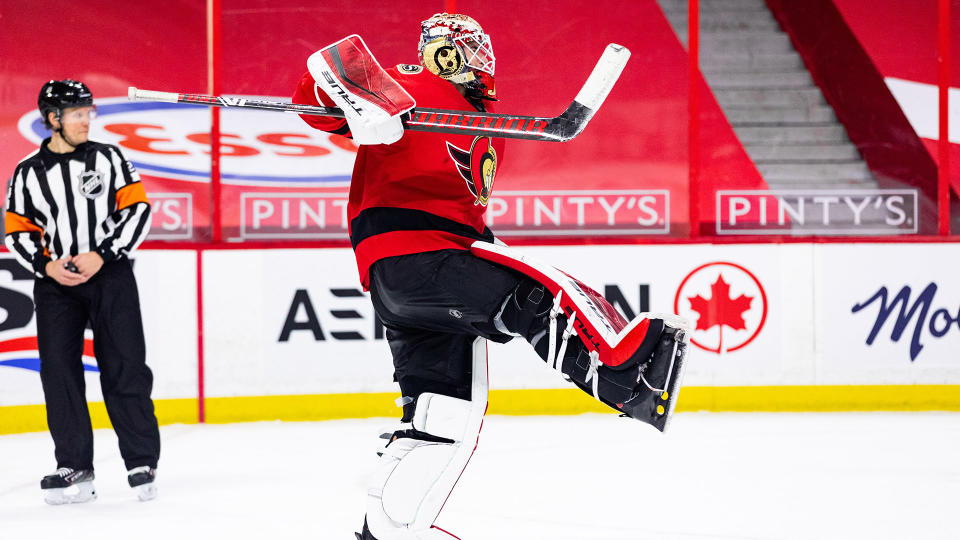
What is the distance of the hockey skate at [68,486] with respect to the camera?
2.99 meters

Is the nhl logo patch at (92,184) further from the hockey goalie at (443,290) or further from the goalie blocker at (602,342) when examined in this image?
the goalie blocker at (602,342)

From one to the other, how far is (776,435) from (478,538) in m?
1.82

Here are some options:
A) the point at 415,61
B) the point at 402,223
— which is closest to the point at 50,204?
the point at 402,223

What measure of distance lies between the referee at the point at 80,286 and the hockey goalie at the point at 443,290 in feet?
4.07

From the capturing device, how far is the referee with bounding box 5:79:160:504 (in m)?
3.03

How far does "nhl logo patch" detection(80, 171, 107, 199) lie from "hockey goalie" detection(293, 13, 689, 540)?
1327 mm

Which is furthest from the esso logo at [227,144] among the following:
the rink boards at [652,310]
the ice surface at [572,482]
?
the ice surface at [572,482]

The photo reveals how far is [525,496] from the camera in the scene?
3.07m

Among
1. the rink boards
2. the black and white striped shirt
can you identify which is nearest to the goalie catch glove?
the black and white striped shirt

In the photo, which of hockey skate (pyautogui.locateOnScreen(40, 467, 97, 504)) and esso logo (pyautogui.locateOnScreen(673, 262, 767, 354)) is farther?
esso logo (pyautogui.locateOnScreen(673, 262, 767, 354))

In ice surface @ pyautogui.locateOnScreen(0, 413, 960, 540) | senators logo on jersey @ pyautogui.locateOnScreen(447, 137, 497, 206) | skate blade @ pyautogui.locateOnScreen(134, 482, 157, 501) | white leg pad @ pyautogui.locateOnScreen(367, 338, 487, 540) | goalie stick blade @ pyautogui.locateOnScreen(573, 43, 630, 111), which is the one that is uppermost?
goalie stick blade @ pyautogui.locateOnScreen(573, 43, 630, 111)

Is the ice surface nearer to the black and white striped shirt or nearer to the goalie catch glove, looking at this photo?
the black and white striped shirt

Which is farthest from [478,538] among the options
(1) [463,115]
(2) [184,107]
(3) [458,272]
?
(2) [184,107]

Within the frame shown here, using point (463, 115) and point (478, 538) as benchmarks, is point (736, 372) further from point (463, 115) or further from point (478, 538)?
point (463, 115)
